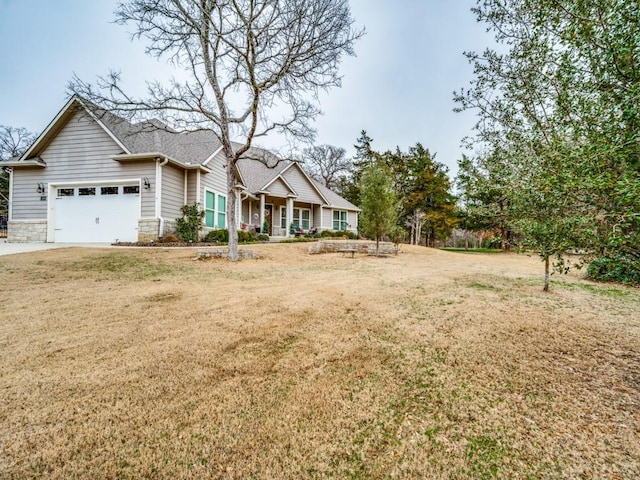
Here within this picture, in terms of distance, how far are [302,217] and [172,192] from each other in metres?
11.6

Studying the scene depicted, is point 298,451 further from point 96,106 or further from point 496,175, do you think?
point 96,106

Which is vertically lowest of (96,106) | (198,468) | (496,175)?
(198,468)

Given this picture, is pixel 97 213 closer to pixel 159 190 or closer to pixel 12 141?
pixel 159 190

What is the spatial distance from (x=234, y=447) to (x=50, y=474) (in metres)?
0.98

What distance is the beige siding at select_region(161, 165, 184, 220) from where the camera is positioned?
462 inches

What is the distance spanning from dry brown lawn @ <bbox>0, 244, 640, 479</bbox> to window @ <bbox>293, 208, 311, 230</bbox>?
1724cm

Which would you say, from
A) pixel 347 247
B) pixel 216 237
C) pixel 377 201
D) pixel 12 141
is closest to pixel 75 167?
pixel 216 237

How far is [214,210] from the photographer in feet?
48.0

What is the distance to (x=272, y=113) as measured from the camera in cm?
1018

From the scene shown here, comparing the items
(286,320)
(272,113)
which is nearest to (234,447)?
(286,320)

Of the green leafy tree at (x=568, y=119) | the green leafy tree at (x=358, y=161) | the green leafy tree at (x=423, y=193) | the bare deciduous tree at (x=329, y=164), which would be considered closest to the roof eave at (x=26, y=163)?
the green leafy tree at (x=568, y=119)

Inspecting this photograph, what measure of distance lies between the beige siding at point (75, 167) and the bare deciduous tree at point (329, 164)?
24840mm

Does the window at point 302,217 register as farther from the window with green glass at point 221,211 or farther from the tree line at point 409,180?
the window with green glass at point 221,211

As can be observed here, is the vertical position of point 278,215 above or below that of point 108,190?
below
